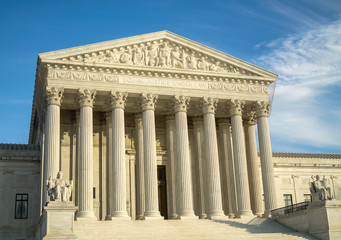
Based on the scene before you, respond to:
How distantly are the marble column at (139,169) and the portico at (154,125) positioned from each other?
95mm

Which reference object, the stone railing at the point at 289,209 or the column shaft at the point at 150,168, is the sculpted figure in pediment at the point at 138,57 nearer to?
the column shaft at the point at 150,168

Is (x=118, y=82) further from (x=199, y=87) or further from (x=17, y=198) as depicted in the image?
(x=17, y=198)

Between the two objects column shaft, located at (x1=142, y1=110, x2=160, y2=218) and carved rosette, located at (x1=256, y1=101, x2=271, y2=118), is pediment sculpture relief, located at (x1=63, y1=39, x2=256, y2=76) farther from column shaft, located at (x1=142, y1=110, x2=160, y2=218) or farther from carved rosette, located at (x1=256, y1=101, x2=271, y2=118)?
column shaft, located at (x1=142, y1=110, x2=160, y2=218)

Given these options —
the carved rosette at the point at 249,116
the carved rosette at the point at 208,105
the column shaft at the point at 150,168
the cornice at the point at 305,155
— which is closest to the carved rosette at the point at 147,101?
the column shaft at the point at 150,168

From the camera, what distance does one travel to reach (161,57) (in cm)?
4125

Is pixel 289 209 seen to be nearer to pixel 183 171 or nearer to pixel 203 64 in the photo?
pixel 183 171

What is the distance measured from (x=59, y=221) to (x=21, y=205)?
16201 millimetres

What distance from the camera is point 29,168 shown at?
144ft

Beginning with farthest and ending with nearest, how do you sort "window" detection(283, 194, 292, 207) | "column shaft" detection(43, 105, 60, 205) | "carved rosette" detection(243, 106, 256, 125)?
1. "window" detection(283, 194, 292, 207)
2. "carved rosette" detection(243, 106, 256, 125)
3. "column shaft" detection(43, 105, 60, 205)

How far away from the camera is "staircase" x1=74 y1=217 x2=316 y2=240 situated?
30938mm

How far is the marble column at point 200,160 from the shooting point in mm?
43469

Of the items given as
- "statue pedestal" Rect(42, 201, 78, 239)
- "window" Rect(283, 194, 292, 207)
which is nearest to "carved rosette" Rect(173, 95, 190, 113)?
"statue pedestal" Rect(42, 201, 78, 239)

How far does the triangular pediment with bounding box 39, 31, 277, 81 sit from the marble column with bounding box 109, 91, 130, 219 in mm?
3183

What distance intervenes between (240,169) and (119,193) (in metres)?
11.3
